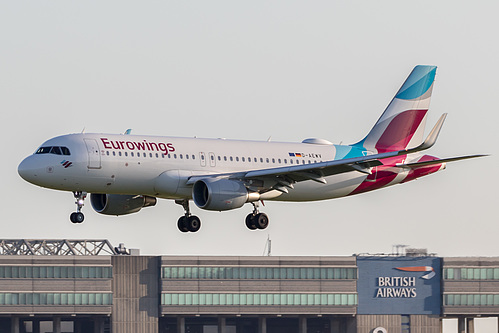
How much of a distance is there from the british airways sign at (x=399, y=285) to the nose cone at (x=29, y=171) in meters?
92.6

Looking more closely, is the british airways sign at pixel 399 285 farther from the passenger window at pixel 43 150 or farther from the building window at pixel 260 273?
the passenger window at pixel 43 150

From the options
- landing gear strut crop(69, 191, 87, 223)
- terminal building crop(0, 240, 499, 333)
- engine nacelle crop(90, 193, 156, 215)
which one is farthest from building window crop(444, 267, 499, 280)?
landing gear strut crop(69, 191, 87, 223)

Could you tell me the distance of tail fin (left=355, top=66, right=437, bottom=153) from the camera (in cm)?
9631

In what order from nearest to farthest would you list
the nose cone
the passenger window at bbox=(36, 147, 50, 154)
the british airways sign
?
the nose cone → the passenger window at bbox=(36, 147, 50, 154) → the british airways sign

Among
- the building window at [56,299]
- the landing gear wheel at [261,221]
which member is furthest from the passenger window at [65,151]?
the building window at [56,299]

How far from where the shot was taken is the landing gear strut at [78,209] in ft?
263

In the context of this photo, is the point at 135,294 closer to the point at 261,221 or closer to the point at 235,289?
the point at 235,289

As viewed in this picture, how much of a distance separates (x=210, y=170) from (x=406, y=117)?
20.4m

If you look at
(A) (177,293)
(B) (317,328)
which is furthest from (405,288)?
(A) (177,293)

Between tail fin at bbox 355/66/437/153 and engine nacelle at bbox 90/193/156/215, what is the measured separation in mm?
18403

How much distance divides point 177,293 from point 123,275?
23.8ft

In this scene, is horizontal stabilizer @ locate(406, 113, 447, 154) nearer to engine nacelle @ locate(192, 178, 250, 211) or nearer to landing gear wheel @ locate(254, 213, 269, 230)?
engine nacelle @ locate(192, 178, 250, 211)

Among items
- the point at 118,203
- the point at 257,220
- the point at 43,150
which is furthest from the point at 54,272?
the point at 43,150

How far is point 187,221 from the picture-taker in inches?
3482
